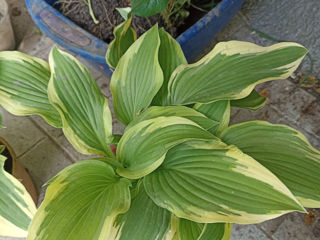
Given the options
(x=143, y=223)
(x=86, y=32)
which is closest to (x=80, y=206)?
(x=143, y=223)

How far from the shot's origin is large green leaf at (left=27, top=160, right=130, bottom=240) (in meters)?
0.69

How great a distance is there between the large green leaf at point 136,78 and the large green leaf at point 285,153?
227 millimetres

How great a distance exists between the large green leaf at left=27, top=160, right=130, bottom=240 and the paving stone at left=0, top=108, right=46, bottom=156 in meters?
0.77

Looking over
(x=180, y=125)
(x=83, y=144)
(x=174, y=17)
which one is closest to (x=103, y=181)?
(x=83, y=144)

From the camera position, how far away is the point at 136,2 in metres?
0.93

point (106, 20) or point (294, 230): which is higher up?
point (106, 20)

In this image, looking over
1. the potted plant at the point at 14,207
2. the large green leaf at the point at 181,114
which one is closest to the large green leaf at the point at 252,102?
the large green leaf at the point at 181,114

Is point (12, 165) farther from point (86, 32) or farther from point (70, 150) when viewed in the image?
point (86, 32)

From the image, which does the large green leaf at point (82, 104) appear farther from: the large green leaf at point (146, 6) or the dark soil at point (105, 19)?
the dark soil at point (105, 19)

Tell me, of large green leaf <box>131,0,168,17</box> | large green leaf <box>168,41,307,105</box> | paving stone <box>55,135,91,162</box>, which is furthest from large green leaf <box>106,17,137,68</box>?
paving stone <box>55,135,91,162</box>

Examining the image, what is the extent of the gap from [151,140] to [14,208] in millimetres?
386

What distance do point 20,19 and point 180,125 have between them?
4.55 feet

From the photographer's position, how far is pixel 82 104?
895mm

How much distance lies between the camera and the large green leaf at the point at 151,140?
2.39 ft
